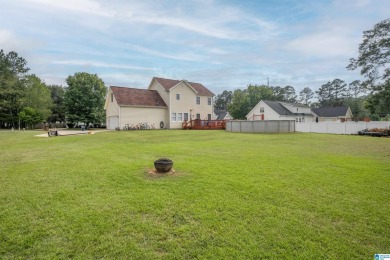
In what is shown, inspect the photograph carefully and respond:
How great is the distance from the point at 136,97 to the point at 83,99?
541 inches

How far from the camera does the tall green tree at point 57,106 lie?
50.4m

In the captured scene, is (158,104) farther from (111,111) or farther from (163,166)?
(163,166)

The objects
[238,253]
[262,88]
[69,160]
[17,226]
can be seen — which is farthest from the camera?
[262,88]

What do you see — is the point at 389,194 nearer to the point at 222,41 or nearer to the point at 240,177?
the point at 240,177

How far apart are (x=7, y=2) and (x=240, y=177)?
39.5ft

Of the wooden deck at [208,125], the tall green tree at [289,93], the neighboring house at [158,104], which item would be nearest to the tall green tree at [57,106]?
the neighboring house at [158,104]

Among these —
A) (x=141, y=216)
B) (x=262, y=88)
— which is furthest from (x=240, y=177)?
(x=262, y=88)

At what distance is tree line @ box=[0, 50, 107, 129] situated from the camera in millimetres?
35594

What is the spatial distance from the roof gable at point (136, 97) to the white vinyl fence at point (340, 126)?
1917 centimetres

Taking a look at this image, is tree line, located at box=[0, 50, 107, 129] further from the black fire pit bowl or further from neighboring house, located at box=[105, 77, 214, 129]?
the black fire pit bowl

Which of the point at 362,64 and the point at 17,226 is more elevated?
the point at 362,64

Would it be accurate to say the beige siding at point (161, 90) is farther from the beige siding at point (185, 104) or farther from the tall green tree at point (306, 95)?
the tall green tree at point (306, 95)

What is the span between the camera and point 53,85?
5697 centimetres

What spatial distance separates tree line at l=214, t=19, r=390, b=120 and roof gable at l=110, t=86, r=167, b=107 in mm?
24390
